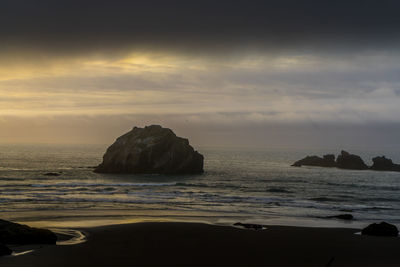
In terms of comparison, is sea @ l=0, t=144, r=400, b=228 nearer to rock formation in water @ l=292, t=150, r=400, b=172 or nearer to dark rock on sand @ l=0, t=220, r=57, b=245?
dark rock on sand @ l=0, t=220, r=57, b=245

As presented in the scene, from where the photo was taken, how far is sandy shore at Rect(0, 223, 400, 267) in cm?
2134

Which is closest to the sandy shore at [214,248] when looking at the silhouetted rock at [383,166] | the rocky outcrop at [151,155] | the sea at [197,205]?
the sea at [197,205]

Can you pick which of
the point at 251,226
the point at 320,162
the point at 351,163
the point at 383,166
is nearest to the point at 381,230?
the point at 251,226

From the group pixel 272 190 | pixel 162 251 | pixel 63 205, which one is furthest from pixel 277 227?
pixel 272 190

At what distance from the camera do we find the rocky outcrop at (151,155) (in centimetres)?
9900

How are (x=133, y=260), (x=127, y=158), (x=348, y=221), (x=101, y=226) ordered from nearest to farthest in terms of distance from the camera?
(x=133, y=260)
(x=101, y=226)
(x=348, y=221)
(x=127, y=158)

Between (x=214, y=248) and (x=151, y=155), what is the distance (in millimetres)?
75699

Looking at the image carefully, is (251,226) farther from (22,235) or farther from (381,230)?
(22,235)

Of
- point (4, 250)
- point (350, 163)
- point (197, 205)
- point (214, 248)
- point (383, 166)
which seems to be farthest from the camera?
point (350, 163)

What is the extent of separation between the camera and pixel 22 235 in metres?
23.3

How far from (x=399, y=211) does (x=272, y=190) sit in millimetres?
21820

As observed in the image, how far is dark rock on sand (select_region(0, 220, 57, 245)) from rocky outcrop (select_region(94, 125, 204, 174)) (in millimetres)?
74592

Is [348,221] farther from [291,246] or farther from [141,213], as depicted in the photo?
[141,213]

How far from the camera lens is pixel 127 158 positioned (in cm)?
→ 10012
